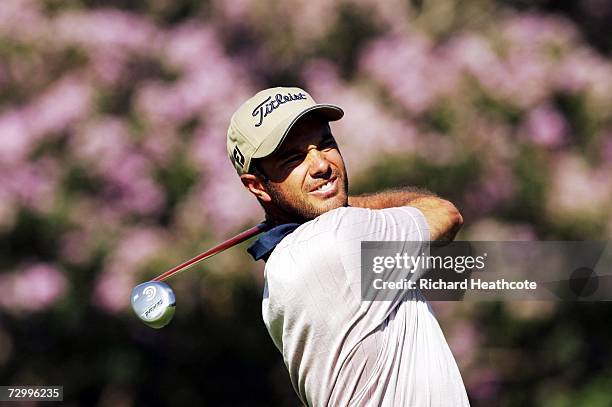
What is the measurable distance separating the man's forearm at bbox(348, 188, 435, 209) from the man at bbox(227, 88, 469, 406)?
0.54 ft

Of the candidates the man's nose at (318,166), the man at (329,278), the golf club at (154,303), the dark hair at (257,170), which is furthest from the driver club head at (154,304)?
the man's nose at (318,166)

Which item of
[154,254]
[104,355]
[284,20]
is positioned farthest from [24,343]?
[284,20]

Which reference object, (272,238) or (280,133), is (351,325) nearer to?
(272,238)

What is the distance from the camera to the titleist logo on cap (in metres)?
2.30

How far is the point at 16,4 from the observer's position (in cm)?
537

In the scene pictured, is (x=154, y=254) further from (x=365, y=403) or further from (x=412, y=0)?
(x=365, y=403)

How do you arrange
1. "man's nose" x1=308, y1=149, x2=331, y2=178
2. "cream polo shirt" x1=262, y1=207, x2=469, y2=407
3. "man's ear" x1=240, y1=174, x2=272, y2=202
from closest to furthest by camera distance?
1. "cream polo shirt" x1=262, y1=207, x2=469, y2=407
2. "man's nose" x1=308, y1=149, x2=331, y2=178
3. "man's ear" x1=240, y1=174, x2=272, y2=202

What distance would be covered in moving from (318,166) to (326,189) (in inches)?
1.8

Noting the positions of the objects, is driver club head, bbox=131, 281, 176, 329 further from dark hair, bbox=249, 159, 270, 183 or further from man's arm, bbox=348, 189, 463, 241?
man's arm, bbox=348, 189, 463, 241

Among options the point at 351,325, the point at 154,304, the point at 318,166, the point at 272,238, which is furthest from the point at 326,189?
the point at 154,304

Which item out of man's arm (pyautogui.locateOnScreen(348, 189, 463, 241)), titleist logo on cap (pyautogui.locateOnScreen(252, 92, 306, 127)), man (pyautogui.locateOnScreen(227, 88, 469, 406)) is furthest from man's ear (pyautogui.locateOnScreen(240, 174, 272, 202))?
man's arm (pyautogui.locateOnScreen(348, 189, 463, 241))

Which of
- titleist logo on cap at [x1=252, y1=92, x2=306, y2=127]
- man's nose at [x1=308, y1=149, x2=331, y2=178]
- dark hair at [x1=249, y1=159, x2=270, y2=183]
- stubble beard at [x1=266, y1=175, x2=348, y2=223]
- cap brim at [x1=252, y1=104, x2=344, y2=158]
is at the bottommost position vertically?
stubble beard at [x1=266, y1=175, x2=348, y2=223]

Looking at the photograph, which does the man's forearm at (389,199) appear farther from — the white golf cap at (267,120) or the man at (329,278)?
the white golf cap at (267,120)

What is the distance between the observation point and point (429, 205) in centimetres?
238
